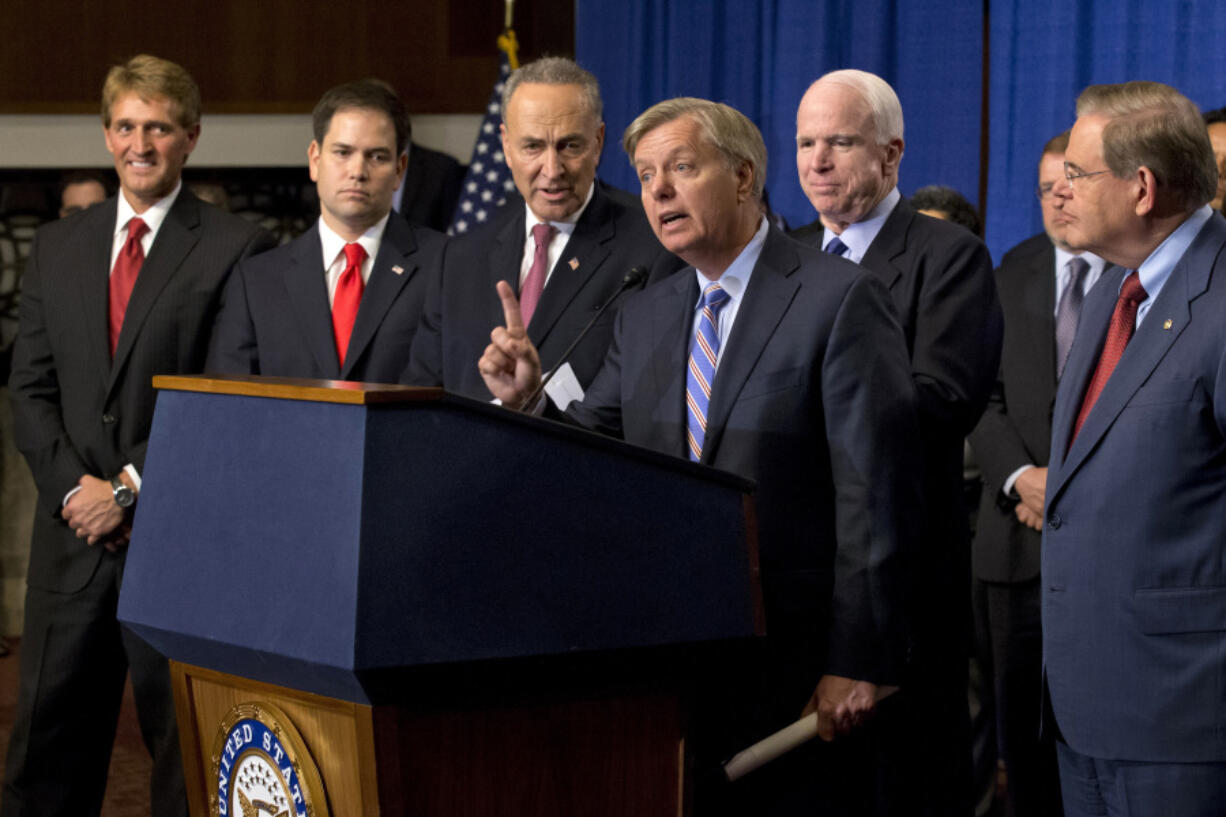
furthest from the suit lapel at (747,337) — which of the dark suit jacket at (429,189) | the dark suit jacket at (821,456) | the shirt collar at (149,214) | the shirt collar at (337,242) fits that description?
the dark suit jacket at (429,189)

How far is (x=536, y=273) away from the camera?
3.00 meters

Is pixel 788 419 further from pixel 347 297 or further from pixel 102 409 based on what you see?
Result: pixel 102 409

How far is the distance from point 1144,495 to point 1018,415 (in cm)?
150

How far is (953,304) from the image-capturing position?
269 cm

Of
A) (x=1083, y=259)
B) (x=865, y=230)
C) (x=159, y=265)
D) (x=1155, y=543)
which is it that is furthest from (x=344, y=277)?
(x=1155, y=543)

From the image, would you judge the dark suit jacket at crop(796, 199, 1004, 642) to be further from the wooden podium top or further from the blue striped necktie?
the wooden podium top

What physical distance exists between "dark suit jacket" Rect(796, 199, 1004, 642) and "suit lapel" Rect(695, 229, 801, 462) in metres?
0.51

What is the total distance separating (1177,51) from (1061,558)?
2.12 meters

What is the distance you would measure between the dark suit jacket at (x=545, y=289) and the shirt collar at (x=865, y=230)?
356 mm

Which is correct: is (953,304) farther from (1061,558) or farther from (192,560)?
(192,560)

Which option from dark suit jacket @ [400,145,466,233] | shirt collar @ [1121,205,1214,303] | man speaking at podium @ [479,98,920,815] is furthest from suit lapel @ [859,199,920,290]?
dark suit jacket @ [400,145,466,233]

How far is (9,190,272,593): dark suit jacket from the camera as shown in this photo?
3215 mm

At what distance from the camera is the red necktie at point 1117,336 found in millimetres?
2158

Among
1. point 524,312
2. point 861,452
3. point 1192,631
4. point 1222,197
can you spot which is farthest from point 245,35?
point 1192,631
